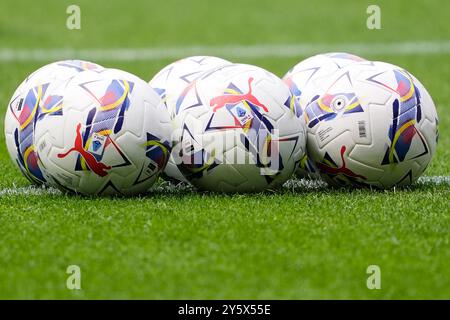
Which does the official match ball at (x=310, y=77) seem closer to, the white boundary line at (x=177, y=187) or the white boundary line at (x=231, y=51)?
the white boundary line at (x=177, y=187)

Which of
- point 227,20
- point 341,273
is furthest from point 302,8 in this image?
point 341,273

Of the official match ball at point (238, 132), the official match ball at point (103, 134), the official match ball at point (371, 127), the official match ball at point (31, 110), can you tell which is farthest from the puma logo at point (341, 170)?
the official match ball at point (31, 110)

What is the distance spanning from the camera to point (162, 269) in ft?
16.4

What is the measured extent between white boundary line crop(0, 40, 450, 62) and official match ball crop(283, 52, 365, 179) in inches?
416

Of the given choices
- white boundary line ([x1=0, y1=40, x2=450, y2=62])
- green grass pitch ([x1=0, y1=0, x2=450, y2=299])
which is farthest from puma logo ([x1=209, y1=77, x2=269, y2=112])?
white boundary line ([x1=0, y1=40, x2=450, y2=62])

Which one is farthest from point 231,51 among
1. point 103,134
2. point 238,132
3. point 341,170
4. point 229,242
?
point 229,242

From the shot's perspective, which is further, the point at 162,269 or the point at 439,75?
the point at 439,75

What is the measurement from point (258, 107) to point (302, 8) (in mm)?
19332

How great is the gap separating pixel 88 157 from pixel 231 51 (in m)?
13.1

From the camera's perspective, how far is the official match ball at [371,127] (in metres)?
6.79

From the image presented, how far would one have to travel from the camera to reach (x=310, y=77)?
7.38 m

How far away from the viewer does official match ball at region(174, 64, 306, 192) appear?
6625 millimetres
